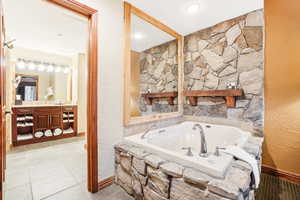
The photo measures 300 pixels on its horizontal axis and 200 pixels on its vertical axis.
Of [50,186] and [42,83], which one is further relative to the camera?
[42,83]

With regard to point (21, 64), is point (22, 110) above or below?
below

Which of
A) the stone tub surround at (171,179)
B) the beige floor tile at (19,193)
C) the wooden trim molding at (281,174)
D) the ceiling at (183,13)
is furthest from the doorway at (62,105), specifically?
the wooden trim molding at (281,174)

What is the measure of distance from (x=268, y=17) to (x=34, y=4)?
3412mm

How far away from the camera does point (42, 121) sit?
11.0ft

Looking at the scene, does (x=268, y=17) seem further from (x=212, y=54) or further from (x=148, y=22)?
(x=148, y=22)

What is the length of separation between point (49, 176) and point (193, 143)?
2.24 metres

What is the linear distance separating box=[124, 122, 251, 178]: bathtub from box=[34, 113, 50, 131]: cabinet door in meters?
2.76

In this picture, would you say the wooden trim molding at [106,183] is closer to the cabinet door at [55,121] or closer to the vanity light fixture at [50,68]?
the cabinet door at [55,121]

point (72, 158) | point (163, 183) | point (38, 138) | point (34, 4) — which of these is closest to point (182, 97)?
point (163, 183)

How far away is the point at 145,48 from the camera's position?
2.49 meters

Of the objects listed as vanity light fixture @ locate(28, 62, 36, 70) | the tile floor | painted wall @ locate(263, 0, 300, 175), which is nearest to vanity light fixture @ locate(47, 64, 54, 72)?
vanity light fixture @ locate(28, 62, 36, 70)

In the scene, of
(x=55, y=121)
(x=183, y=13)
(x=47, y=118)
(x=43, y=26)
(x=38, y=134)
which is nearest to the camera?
(x=183, y=13)

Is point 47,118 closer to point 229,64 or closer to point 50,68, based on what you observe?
point 50,68

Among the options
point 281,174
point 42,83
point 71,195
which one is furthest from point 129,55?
point 42,83
